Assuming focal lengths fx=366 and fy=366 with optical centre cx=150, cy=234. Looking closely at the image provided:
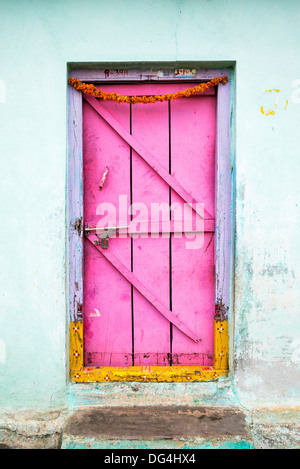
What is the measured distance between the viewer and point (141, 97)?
2.39m

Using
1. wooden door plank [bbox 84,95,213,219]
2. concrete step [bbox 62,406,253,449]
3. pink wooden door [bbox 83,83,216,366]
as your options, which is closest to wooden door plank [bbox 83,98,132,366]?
pink wooden door [bbox 83,83,216,366]

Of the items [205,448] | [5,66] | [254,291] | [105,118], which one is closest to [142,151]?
[105,118]

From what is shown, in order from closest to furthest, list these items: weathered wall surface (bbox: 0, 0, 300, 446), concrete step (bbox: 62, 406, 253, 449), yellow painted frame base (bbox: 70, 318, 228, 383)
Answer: concrete step (bbox: 62, 406, 253, 449), weathered wall surface (bbox: 0, 0, 300, 446), yellow painted frame base (bbox: 70, 318, 228, 383)

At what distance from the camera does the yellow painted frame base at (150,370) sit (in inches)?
96.5

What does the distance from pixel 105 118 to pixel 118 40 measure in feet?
1.58

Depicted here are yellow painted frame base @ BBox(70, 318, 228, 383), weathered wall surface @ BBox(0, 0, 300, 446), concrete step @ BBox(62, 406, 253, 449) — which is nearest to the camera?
concrete step @ BBox(62, 406, 253, 449)

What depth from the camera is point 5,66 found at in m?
Answer: 2.33

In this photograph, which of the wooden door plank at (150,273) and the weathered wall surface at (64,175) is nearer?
the weathered wall surface at (64,175)

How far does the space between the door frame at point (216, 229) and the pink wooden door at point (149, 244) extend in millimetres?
71

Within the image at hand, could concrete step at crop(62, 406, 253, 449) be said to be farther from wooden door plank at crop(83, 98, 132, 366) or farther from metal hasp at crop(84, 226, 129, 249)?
metal hasp at crop(84, 226, 129, 249)

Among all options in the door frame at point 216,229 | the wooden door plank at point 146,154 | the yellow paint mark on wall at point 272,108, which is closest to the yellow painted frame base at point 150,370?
the door frame at point 216,229

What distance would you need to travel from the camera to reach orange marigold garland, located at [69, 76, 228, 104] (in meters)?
2.37

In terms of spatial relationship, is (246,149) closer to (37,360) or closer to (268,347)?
(268,347)

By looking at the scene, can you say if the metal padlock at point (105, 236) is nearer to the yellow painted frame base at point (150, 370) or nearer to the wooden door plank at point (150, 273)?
the wooden door plank at point (150, 273)
